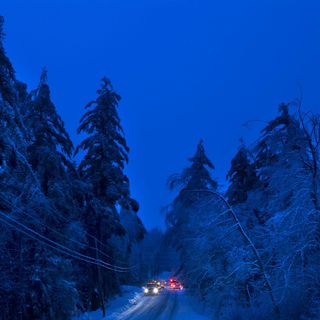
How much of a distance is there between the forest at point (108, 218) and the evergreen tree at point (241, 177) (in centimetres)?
11

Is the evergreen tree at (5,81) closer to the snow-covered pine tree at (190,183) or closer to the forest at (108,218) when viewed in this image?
the forest at (108,218)

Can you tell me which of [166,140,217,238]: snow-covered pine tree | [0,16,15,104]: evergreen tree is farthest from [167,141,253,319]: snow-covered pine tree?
[0,16,15,104]: evergreen tree

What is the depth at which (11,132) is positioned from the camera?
1381 centimetres

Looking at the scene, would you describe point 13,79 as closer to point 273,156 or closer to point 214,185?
point 273,156

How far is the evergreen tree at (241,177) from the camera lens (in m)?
34.5

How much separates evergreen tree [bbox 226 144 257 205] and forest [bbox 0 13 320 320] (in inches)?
4.3

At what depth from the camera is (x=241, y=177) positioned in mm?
35469

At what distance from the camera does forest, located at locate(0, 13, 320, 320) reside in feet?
48.4

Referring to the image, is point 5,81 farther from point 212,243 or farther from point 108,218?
point 108,218

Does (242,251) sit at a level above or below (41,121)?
below

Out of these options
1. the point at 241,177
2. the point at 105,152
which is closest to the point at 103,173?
the point at 105,152

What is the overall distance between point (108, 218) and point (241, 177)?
1203cm

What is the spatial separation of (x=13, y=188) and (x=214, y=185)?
24472 mm

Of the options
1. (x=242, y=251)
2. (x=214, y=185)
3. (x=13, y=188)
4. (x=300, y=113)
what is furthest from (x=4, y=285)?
(x=214, y=185)
